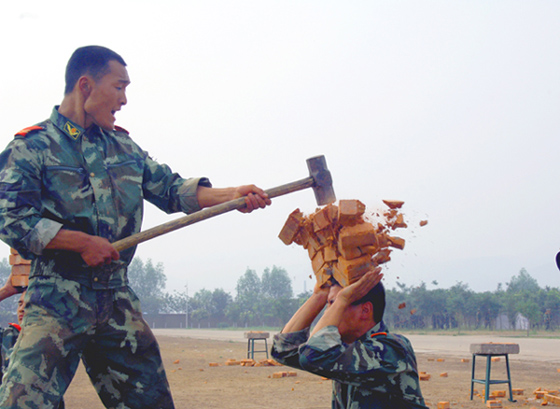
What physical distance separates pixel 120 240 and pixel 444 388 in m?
8.68

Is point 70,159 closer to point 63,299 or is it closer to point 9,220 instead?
point 9,220

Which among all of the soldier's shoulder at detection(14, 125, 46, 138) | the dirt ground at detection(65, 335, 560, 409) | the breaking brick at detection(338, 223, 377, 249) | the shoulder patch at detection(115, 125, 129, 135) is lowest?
the dirt ground at detection(65, 335, 560, 409)

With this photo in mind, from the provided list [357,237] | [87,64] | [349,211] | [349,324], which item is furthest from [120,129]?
[349,324]

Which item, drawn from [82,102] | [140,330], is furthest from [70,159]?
[140,330]

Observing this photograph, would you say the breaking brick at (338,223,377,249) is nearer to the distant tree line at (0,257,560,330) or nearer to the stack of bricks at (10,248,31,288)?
the stack of bricks at (10,248,31,288)

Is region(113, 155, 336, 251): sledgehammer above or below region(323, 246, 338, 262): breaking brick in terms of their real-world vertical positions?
above

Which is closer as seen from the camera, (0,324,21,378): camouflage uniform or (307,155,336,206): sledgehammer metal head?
(307,155,336,206): sledgehammer metal head

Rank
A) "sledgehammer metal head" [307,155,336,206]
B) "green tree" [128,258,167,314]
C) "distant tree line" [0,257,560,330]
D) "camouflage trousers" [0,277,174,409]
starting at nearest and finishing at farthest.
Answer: "camouflage trousers" [0,277,174,409]
"sledgehammer metal head" [307,155,336,206]
"distant tree line" [0,257,560,330]
"green tree" [128,258,167,314]

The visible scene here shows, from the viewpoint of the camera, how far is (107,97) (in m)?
3.17

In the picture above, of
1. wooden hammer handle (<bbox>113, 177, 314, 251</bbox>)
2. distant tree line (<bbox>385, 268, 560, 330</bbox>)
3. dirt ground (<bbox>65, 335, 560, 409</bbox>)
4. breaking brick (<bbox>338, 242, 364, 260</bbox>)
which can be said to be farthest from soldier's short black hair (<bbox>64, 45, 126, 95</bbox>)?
distant tree line (<bbox>385, 268, 560, 330</bbox>)

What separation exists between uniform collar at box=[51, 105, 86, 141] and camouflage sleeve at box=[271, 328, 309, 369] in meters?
1.58

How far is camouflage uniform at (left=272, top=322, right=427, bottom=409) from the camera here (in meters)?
2.76

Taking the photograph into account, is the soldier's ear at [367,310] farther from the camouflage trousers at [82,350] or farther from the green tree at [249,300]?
the green tree at [249,300]

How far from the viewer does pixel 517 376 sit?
1214 centimetres
